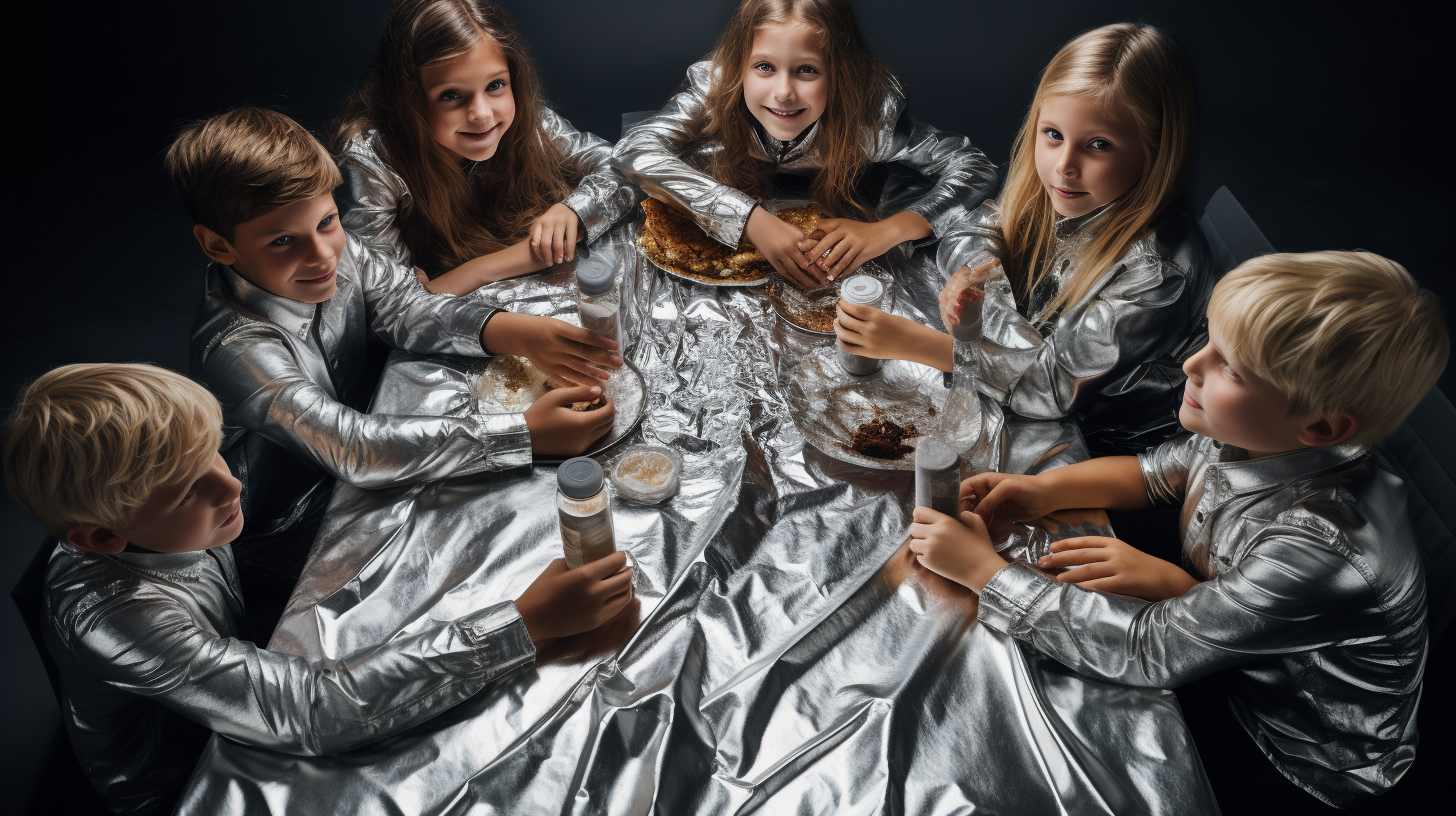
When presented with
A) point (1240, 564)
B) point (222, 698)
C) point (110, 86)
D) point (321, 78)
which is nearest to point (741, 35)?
point (1240, 564)

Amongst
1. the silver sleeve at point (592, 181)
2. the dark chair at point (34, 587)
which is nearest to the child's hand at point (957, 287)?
the silver sleeve at point (592, 181)

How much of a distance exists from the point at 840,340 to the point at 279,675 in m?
0.99

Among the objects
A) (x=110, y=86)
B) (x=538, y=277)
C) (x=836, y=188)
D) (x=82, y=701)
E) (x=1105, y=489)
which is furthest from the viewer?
(x=110, y=86)

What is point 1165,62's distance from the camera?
1.58 m

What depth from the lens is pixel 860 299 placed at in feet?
5.44

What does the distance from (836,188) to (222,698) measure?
1.56 metres

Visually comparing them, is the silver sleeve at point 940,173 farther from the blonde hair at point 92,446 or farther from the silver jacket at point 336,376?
the blonde hair at point 92,446

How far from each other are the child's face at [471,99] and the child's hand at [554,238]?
0.23m

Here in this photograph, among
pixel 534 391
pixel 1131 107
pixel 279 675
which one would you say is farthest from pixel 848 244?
pixel 279 675

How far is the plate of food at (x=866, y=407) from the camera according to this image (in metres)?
1.51

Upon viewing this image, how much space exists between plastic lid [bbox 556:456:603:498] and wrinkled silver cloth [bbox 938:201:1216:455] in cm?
74

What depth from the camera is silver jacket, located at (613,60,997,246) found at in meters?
2.04

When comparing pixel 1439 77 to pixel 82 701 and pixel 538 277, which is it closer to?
pixel 538 277

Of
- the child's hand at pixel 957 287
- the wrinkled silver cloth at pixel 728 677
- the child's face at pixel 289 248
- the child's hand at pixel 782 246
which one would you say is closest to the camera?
the wrinkled silver cloth at pixel 728 677
